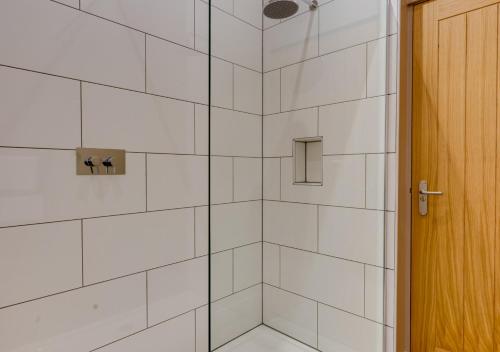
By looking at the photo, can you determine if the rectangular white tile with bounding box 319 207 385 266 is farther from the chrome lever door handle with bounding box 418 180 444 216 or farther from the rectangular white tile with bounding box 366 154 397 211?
the chrome lever door handle with bounding box 418 180 444 216

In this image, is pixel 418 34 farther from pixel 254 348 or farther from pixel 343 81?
pixel 254 348

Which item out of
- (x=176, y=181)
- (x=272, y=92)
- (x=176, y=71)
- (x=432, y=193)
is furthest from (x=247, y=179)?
(x=432, y=193)

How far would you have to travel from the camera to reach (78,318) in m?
0.99

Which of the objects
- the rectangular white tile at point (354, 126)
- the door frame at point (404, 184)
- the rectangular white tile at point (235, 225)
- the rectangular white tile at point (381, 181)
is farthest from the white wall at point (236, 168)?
the door frame at point (404, 184)

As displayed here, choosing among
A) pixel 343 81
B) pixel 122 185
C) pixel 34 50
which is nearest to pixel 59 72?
pixel 34 50

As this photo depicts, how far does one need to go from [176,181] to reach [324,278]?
2.54 feet

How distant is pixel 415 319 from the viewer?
1.29 meters

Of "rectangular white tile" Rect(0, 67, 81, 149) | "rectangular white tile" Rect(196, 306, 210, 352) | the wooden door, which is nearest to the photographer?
"rectangular white tile" Rect(0, 67, 81, 149)

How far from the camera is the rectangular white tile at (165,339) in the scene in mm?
1106

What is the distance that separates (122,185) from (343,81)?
38.7 inches

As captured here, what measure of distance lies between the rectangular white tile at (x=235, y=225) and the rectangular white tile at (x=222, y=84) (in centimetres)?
44

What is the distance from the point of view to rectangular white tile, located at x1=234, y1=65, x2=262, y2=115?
138 cm

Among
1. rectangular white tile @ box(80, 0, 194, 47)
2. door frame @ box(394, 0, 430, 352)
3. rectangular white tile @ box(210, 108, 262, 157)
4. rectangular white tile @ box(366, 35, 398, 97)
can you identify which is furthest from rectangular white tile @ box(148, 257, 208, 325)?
rectangular white tile @ box(366, 35, 398, 97)

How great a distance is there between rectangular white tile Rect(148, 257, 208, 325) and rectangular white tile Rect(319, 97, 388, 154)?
77 cm
